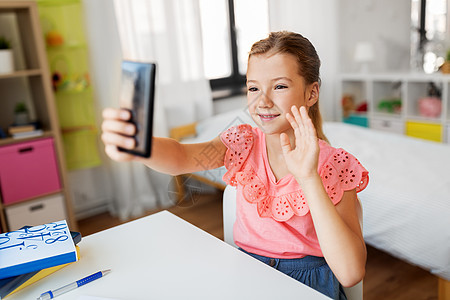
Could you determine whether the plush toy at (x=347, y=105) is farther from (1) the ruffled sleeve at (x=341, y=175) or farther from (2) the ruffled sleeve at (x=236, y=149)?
(1) the ruffled sleeve at (x=341, y=175)

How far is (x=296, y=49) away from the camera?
929 mm

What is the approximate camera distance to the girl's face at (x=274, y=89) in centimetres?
91

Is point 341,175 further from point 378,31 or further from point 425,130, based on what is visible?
point 378,31

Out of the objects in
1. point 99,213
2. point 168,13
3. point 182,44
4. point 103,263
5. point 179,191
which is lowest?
point 99,213

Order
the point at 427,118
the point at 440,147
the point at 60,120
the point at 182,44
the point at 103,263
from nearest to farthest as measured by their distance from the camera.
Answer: the point at 103,263 < the point at 440,147 < the point at 60,120 < the point at 182,44 < the point at 427,118

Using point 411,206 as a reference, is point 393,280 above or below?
below

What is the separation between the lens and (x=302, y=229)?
1.01 meters

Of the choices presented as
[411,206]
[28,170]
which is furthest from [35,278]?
[28,170]

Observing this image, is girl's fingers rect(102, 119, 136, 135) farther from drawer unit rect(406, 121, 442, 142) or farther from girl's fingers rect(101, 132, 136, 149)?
drawer unit rect(406, 121, 442, 142)

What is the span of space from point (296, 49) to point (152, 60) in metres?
1.94

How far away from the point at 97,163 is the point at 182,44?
37.6 inches

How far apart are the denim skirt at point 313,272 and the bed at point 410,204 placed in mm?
319

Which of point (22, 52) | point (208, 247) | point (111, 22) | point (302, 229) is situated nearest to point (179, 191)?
point (208, 247)

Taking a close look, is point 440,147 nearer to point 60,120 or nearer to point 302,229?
point 302,229
